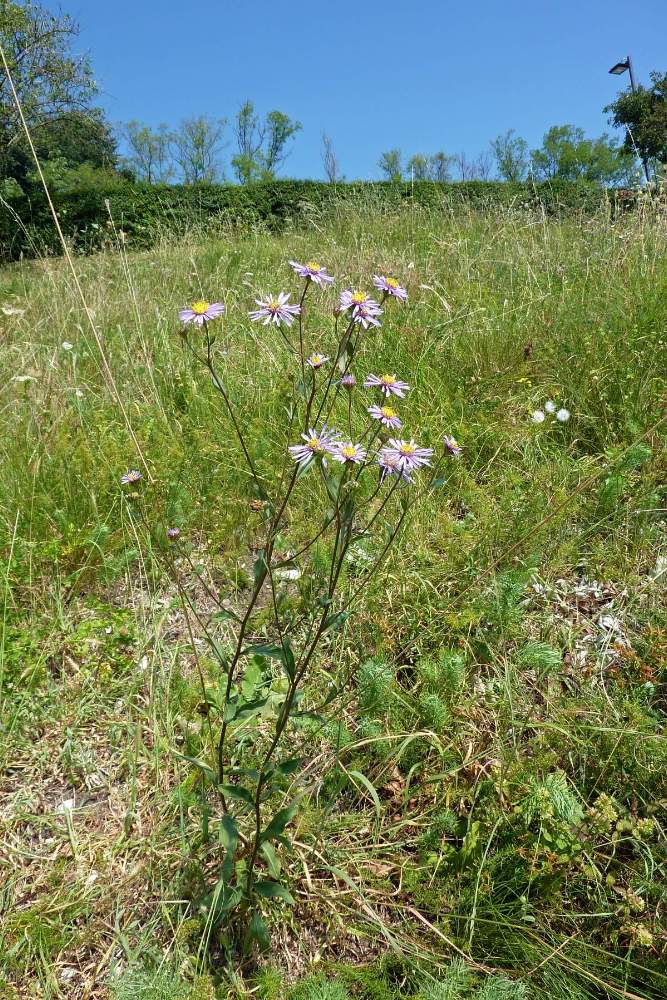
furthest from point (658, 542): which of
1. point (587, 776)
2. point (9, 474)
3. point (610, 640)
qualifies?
point (9, 474)

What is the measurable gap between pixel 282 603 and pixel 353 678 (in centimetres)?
36

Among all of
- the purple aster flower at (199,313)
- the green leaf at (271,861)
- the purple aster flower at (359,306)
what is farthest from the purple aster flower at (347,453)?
the green leaf at (271,861)

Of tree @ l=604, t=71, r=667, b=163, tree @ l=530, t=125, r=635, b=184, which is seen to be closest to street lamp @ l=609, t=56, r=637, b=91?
tree @ l=604, t=71, r=667, b=163

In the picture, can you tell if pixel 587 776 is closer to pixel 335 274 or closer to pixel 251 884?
pixel 251 884

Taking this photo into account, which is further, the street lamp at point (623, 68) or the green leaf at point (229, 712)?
the street lamp at point (623, 68)

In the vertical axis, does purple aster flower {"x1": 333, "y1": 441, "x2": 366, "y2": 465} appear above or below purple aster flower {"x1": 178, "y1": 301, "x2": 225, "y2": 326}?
below

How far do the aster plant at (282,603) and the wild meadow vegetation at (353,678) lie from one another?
0.02 metres

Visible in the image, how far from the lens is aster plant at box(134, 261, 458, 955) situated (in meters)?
1.10

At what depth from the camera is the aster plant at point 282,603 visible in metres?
1.10

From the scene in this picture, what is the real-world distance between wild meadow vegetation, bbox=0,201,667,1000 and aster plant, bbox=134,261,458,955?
17 millimetres

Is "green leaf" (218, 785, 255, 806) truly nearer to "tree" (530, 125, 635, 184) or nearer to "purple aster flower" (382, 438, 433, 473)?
"purple aster flower" (382, 438, 433, 473)

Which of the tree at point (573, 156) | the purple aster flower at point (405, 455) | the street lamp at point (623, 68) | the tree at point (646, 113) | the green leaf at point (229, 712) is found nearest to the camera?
the green leaf at point (229, 712)

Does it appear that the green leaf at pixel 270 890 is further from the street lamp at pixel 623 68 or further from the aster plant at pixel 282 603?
the street lamp at pixel 623 68

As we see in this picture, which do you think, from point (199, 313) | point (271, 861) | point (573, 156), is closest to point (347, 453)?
point (199, 313)
